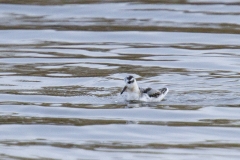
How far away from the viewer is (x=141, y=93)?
60.1ft

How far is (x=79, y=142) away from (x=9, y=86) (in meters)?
5.52

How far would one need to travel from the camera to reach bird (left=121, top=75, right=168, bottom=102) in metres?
17.8

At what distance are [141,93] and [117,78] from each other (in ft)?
7.62

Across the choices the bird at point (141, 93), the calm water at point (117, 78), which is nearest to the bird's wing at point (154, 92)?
the bird at point (141, 93)

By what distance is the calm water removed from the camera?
14180 mm

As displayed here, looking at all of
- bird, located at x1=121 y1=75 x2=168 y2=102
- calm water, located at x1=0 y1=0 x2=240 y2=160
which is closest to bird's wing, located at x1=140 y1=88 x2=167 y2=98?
bird, located at x1=121 y1=75 x2=168 y2=102

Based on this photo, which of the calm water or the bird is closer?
the calm water

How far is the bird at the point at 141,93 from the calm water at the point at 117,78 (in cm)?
19

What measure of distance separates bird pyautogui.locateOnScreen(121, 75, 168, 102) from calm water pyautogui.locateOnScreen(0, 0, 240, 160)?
0.19 meters

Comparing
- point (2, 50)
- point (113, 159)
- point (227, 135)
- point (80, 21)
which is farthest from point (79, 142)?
point (80, 21)

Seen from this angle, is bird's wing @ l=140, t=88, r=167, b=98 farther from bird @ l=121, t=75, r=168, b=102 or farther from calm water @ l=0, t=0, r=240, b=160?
calm water @ l=0, t=0, r=240, b=160

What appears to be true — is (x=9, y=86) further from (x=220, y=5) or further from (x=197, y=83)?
(x=220, y=5)

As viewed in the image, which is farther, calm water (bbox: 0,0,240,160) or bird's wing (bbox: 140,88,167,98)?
bird's wing (bbox: 140,88,167,98)

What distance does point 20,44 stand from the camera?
25.8 meters
